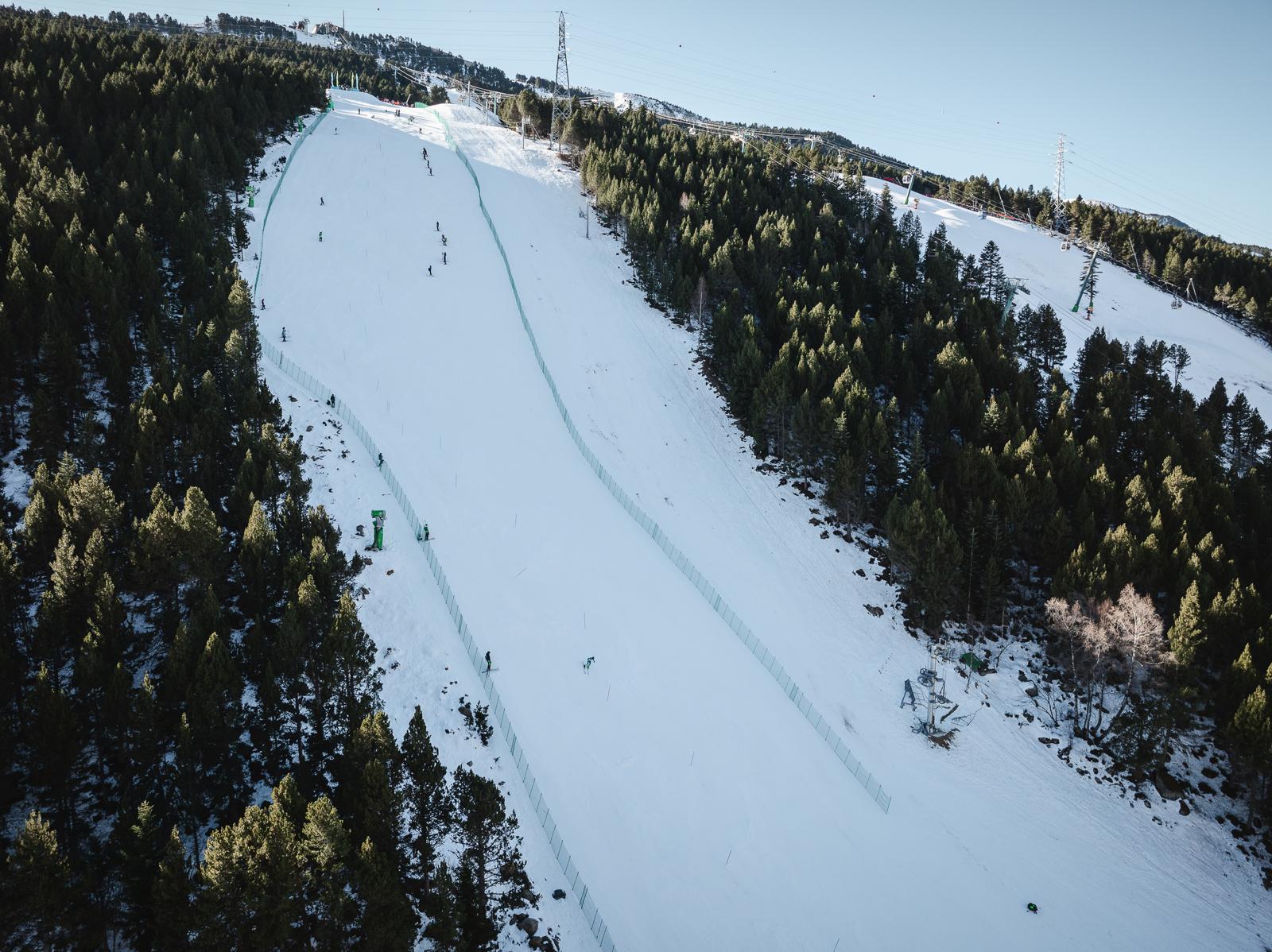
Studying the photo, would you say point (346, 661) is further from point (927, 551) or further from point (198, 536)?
point (927, 551)

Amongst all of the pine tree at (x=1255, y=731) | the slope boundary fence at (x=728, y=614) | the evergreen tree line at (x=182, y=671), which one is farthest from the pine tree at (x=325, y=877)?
the pine tree at (x=1255, y=731)

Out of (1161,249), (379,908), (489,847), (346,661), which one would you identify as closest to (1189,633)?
(489,847)

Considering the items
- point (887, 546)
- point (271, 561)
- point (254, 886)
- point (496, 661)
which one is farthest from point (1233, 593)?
point (271, 561)

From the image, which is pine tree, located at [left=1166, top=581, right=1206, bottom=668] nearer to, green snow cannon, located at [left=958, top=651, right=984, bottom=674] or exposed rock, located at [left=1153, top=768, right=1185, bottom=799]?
exposed rock, located at [left=1153, top=768, right=1185, bottom=799]

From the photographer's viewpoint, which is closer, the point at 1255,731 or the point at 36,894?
the point at 36,894

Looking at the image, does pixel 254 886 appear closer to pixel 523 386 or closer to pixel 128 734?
pixel 128 734

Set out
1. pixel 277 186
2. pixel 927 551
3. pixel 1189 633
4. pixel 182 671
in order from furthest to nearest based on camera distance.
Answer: pixel 277 186
pixel 927 551
pixel 1189 633
pixel 182 671

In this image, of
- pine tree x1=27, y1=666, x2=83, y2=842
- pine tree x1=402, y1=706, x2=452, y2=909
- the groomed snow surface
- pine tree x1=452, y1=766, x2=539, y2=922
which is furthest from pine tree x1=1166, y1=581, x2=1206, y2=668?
pine tree x1=27, y1=666, x2=83, y2=842
